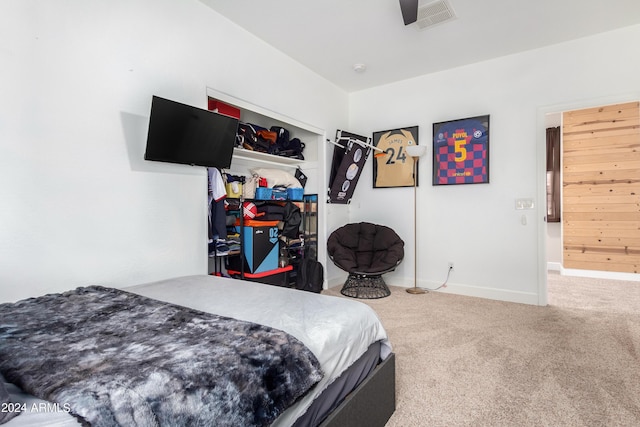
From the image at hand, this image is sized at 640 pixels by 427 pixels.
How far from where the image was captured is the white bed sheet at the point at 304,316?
1.17m

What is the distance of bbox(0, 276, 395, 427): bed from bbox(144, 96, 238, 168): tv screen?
98 cm

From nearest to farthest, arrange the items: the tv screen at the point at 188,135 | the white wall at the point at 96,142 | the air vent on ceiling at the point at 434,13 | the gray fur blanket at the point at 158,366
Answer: the gray fur blanket at the point at 158,366, the white wall at the point at 96,142, the tv screen at the point at 188,135, the air vent on ceiling at the point at 434,13

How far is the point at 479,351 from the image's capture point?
2.32 m

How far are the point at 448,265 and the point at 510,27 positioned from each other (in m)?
2.56

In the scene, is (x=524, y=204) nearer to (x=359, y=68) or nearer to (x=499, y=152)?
(x=499, y=152)

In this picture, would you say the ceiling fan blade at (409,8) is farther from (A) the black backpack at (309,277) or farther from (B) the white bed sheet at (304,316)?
(A) the black backpack at (309,277)

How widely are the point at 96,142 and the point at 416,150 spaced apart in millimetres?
3183

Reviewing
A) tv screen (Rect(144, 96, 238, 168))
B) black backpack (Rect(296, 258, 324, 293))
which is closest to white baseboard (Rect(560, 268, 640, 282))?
black backpack (Rect(296, 258, 324, 293))

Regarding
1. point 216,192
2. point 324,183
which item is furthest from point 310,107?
point 216,192

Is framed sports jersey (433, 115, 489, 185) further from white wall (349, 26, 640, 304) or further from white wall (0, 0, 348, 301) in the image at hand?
white wall (0, 0, 348, 301)

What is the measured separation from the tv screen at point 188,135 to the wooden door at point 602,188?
5.24m

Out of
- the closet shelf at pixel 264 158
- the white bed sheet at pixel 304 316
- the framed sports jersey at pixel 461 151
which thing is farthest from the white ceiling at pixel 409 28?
the white bed sheet at pixel 304 316

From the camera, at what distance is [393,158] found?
439cm

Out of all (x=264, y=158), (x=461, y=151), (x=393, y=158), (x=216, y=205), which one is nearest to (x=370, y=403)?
(x=216, y=205)
